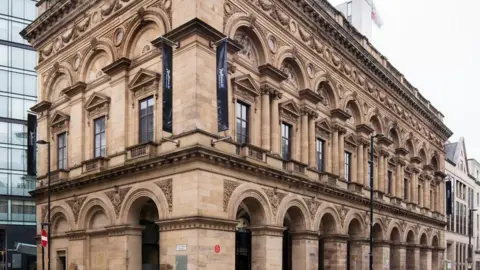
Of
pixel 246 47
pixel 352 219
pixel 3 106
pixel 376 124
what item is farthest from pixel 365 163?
pixel 3 106

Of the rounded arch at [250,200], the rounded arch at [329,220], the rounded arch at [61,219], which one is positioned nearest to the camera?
the rounded arch at [250,200]

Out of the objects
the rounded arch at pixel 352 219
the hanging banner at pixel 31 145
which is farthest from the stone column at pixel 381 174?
the hanging banner at pixel 31 145

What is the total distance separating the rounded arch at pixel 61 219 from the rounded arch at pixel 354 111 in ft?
61.2

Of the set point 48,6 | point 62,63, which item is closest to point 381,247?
point 62,63

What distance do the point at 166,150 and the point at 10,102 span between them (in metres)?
34.2

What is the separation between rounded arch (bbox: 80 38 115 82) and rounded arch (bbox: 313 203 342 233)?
1430cm

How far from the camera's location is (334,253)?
3114cm

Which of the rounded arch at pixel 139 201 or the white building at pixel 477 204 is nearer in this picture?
the rounded arch at pixel 139 201

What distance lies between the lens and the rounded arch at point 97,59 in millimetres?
26653

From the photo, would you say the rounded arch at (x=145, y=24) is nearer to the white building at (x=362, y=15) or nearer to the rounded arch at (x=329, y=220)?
the rounded arch at (x=329, y=220)

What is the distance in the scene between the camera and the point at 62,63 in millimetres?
30688

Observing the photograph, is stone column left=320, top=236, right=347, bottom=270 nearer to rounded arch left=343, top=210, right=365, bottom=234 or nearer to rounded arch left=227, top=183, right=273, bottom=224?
rounded arch left=343, top=210, right=365, bottom=234

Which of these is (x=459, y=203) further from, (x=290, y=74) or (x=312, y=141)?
(x=290, y=74)

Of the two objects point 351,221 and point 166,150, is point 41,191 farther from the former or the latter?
point 351,221
